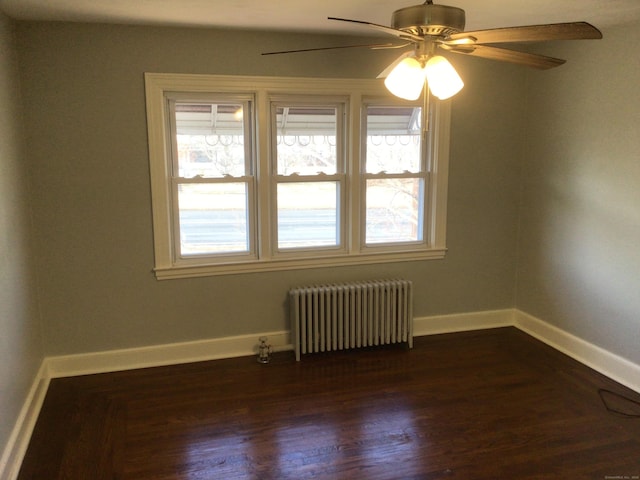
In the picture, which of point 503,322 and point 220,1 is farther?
point 503,322

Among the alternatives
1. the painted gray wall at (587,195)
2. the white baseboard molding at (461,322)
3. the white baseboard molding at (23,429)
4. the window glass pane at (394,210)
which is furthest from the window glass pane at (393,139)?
the white baseboard molding at (23,429)

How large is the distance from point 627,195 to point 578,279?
A: 74 cm

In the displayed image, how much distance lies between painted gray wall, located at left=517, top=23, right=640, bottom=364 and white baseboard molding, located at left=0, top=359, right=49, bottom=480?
3624 millimetres

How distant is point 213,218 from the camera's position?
12.3 feet

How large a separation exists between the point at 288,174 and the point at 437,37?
6.48ft

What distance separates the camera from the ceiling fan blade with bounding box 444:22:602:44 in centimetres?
179

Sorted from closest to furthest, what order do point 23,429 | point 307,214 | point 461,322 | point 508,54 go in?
point 508,54 < point 23,429 < point 307,214 < point 461,322

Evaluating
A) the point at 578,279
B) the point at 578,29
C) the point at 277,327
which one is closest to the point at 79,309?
the point at 277,327

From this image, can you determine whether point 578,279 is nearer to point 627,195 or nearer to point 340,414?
point 627,195

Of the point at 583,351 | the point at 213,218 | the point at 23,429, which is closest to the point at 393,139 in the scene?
the point at 213,218

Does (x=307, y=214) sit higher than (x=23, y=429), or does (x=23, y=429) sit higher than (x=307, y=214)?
(x=307, y=214)

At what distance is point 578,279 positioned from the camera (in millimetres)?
3766

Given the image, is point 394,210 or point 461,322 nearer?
point 394,210

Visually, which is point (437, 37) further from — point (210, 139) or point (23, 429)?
point (23, 429)
